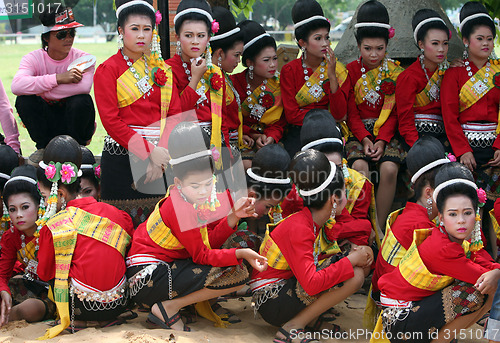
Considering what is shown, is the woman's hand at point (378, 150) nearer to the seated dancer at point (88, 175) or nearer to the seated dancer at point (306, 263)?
the seated dancer at point (306, 263)

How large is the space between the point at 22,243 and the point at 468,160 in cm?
340

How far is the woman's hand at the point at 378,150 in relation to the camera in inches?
202

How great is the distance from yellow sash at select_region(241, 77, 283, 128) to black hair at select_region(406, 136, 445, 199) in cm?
167

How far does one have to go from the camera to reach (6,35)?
23.8 metres

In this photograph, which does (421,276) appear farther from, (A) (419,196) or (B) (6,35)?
(B) (6,35)

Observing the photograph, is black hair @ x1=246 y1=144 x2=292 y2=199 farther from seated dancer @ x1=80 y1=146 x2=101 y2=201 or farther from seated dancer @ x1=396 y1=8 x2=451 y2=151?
seated dancer @ x1=396 y1=8 x2=451 y2=151

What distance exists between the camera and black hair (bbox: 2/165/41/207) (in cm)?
418

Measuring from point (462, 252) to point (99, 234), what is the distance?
7.02 ft

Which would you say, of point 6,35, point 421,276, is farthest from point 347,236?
point 6,35

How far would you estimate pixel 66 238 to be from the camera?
376 cm

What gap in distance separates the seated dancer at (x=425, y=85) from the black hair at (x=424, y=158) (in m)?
1.07

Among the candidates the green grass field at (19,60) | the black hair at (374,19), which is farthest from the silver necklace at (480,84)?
the green grass field at (19,60)

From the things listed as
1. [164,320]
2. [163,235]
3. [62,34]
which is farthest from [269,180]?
[62,34]

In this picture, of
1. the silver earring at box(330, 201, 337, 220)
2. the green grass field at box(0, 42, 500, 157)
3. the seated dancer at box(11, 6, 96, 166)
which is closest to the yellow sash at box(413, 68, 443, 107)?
the silver earring at box(330, 201, 337, 220)
